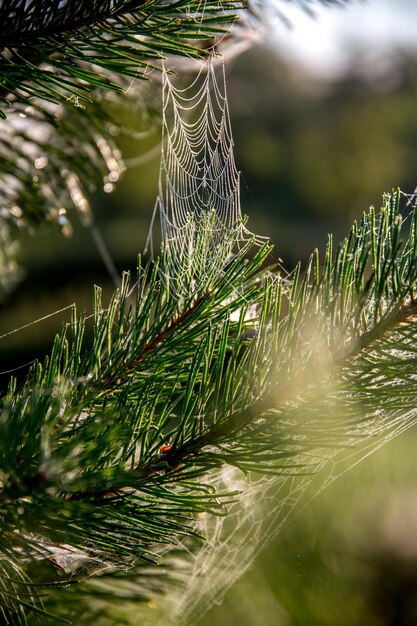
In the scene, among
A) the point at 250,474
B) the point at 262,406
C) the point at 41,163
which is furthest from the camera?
the point at 41,163

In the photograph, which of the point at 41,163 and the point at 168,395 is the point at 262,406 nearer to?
the point at 168,395

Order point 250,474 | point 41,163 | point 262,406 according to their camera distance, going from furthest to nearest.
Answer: point 41,163 < point 250,474 < point 262,406


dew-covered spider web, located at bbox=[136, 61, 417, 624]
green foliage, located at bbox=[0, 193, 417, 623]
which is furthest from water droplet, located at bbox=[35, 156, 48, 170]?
green foliage, located at bbox=[0, 193, 417, 623]

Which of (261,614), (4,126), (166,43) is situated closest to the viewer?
(166,43)

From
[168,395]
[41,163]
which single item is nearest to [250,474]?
[168,395]

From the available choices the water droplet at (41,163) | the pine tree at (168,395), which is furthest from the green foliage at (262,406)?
the water droplet at (41,163)

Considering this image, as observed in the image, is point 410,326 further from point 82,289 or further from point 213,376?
point 82,289

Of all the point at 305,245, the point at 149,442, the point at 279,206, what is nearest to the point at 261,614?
the point at 149,442

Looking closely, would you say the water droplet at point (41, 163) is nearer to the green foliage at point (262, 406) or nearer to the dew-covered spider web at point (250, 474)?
the dew-covered spider web at point (250, 474)
